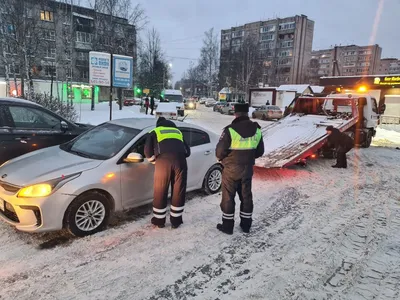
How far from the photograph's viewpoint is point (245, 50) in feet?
194

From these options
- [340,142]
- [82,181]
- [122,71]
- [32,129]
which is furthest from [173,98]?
[82,181]

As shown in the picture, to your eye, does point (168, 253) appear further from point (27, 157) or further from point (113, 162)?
point (27, 157)

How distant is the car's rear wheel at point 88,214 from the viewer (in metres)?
3.68

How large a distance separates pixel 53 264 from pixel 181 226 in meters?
1.71

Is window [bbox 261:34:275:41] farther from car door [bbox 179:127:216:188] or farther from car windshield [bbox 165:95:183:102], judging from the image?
car door [bbox 179:127:216:188]

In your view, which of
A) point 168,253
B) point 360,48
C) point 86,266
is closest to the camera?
point 86,266

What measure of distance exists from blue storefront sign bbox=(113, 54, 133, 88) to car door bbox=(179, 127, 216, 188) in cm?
758

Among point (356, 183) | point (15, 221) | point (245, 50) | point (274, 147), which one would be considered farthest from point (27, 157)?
point (245, 50)

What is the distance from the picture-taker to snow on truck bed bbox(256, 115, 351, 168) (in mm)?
7238

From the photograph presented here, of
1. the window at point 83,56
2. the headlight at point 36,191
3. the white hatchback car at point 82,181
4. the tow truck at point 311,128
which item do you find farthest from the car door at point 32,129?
the window at point 83,56

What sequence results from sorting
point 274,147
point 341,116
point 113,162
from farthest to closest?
1. point 341,116
2. point 274,147
3. point 113,162

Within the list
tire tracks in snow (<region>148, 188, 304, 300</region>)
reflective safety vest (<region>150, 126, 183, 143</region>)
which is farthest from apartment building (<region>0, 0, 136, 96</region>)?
tire tracks in snow (<region>148, 188, 304, 300</region>)

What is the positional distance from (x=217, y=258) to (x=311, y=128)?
6511mm

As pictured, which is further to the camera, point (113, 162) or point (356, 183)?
point (356, 183)
